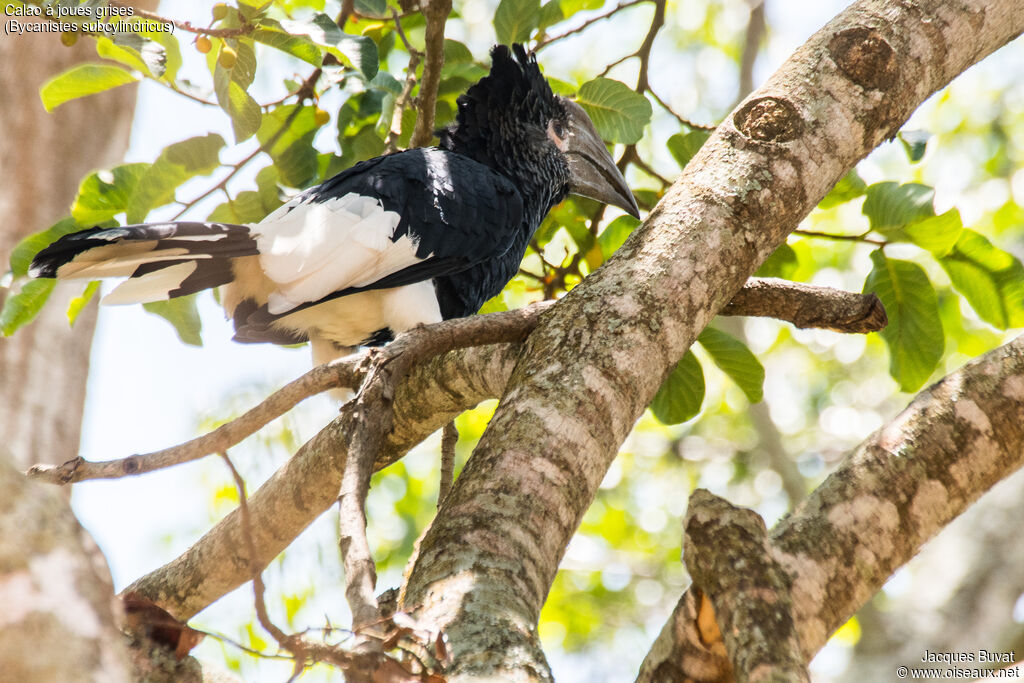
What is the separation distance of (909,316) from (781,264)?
0.37m

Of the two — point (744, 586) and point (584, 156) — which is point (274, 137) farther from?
point (744, 586)

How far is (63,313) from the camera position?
3.99 meters

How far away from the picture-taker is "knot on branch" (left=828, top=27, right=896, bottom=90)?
1.71 metres

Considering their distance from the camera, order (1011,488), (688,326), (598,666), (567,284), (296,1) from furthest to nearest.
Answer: (598,666) < (1011,488) < (296,1) < (567,284) < (688,326)

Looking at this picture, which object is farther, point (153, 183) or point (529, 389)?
point (153, 183)

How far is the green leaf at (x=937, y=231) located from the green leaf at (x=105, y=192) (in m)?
1.93

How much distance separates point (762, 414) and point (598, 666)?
2.93m

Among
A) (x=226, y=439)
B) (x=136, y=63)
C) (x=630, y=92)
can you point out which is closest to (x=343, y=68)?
(x=136, y=63)

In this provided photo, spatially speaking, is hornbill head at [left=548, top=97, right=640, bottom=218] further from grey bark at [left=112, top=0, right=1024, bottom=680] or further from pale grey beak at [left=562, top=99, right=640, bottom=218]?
grey bark at [left=112, top=0, right=1024, bottom=680]

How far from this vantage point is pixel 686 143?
2.40 meters

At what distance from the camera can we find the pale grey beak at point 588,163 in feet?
9.62

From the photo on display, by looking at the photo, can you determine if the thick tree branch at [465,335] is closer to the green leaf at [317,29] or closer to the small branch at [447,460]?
the small branch at [447,460]

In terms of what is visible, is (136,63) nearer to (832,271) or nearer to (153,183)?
(153,183)

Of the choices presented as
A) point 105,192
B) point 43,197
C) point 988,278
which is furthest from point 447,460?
point 43,197
